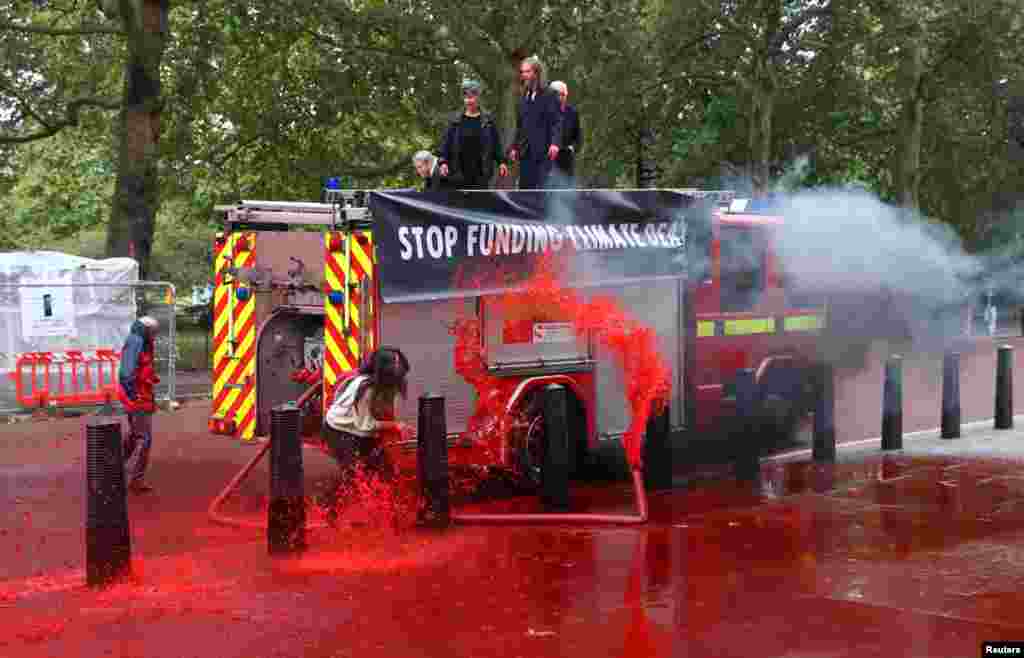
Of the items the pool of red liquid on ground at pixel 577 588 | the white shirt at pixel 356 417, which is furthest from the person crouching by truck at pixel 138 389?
the white shirt at pixel 356 417

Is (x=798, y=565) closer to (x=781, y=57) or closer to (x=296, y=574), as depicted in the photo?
(x=296, y=574)

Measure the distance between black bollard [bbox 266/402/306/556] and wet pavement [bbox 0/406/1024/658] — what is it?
13 centimetres

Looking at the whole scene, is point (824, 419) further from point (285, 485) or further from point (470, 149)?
point (285, 485)

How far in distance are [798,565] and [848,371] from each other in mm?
7641

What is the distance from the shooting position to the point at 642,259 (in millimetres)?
11047

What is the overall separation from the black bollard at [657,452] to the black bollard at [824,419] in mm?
2006

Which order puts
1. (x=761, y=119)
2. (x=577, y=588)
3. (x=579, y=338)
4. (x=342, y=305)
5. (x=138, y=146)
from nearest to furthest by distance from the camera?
(x=577, y=588) → (x=342, y=305) → (x=579, y=338) → (x=138, y=146) → (x=761, y=119)

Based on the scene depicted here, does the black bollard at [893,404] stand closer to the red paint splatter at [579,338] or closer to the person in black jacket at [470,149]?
the red paint splatter at [579,338]

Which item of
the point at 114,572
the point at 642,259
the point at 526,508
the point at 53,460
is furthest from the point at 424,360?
the point at 53,460

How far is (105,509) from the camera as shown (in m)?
7.46

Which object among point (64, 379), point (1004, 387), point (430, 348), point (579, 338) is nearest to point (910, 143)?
point (1004, 387)

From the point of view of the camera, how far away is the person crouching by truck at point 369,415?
9.16m

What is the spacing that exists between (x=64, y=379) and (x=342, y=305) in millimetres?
9087

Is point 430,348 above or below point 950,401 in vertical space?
above
